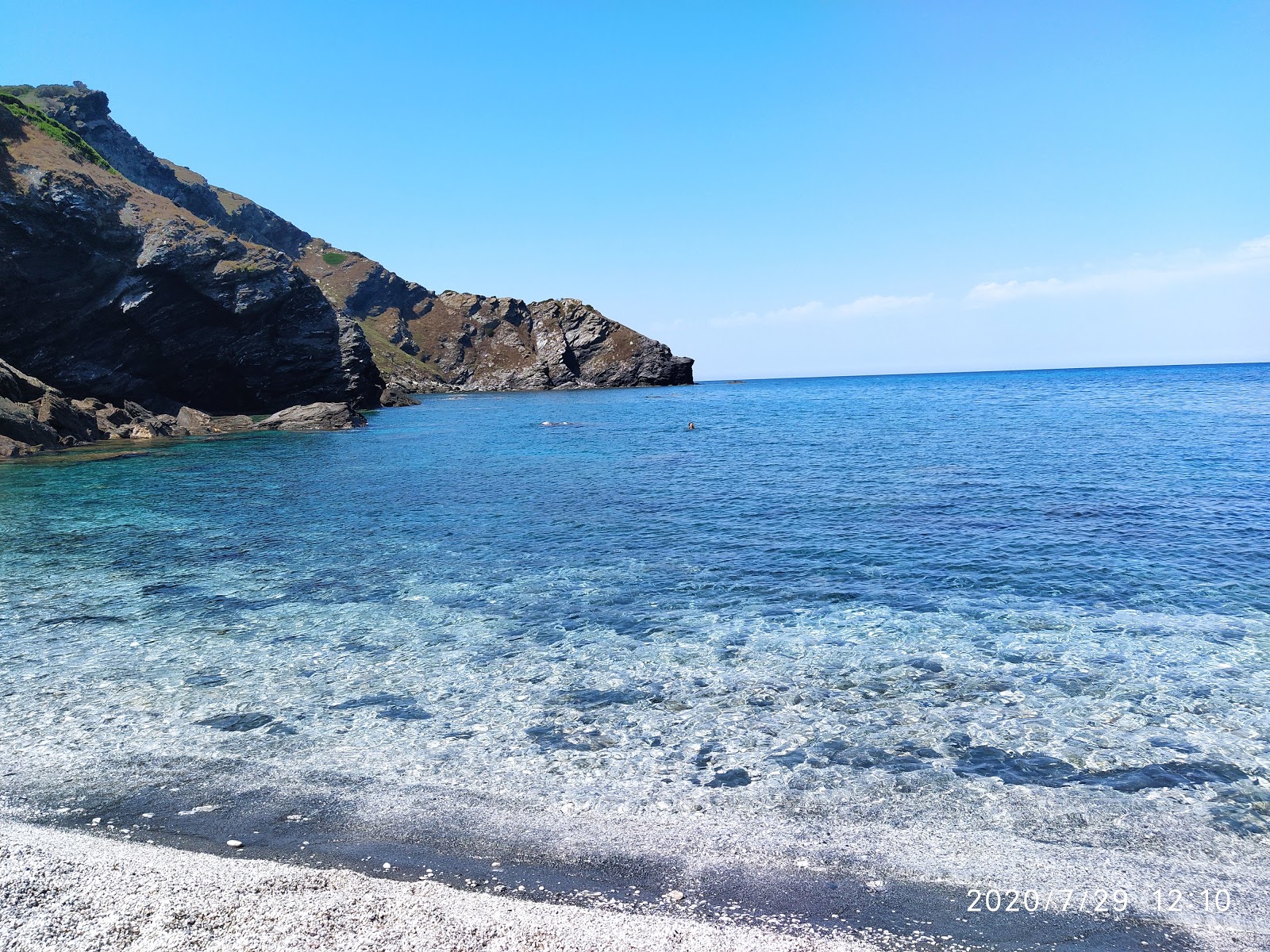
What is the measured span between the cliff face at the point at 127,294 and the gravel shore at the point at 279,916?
77315mm

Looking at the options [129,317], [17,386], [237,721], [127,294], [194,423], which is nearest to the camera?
[237,721]

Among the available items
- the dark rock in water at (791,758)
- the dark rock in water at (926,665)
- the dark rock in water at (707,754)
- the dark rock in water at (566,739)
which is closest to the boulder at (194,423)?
the dark rock in water at (566,739)

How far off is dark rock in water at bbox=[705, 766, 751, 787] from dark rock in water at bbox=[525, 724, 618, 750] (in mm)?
1625

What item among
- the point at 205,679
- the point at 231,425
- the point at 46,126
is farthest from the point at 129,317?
the point at 205,679

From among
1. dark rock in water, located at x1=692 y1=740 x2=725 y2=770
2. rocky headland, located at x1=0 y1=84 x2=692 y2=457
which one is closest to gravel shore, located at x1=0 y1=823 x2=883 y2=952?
dark rock in water, located at x1=692 y1=740 x2=725 y2=770

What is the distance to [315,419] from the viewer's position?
2835 inches

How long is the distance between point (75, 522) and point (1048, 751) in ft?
102

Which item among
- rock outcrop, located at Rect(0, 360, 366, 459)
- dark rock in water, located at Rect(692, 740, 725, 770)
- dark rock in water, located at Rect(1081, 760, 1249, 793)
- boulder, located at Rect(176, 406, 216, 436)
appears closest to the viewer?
dark rock in water, located at Rect(1081, 760, 1249, 793)

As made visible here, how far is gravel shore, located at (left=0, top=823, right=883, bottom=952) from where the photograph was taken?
5.84 metres

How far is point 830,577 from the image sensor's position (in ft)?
58.3

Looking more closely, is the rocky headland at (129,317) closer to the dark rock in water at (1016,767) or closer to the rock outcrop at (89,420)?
the rock outcrop at (89,420)

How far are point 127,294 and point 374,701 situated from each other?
7624cm

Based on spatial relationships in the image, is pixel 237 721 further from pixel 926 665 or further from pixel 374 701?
pixel 926 665
